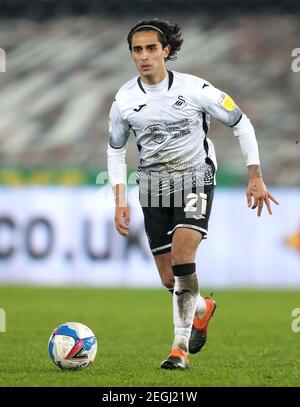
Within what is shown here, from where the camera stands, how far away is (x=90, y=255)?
59.2 ft

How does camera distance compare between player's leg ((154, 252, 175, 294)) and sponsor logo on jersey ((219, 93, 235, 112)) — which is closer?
sponsor logo on jersey ((219, 93, 235, 112))

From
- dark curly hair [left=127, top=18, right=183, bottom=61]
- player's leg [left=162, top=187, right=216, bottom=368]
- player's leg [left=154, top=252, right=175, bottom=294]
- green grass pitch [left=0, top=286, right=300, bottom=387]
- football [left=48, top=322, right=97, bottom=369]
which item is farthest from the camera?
player's leg [left=154, top=252, right=175, bottom=294]

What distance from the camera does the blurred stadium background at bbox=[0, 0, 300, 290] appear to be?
1805 centimetres

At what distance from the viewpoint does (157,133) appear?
23.6 feet

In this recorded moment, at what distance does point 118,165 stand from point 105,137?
1481 centimetres

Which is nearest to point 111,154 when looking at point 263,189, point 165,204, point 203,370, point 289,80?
point 165,204

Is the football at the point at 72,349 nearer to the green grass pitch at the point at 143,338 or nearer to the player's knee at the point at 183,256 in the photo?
the green grass pitch at the point at 143,338

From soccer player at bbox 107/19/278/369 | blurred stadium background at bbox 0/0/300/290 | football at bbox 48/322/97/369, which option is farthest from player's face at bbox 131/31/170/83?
blurred stadium background at bbox 0/0/300/290

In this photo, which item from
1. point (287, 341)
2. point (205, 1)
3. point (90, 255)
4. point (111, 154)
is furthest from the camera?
point (205, 1)

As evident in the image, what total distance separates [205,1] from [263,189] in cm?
1952

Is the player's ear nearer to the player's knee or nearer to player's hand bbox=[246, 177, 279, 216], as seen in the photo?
player's hand bbox=[246, 177, 279, 216]

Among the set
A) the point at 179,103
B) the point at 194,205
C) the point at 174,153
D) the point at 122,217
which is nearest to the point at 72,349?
the point at 122,217

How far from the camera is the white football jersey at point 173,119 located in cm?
713

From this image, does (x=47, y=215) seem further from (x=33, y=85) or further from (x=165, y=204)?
(x=165, y=204)
